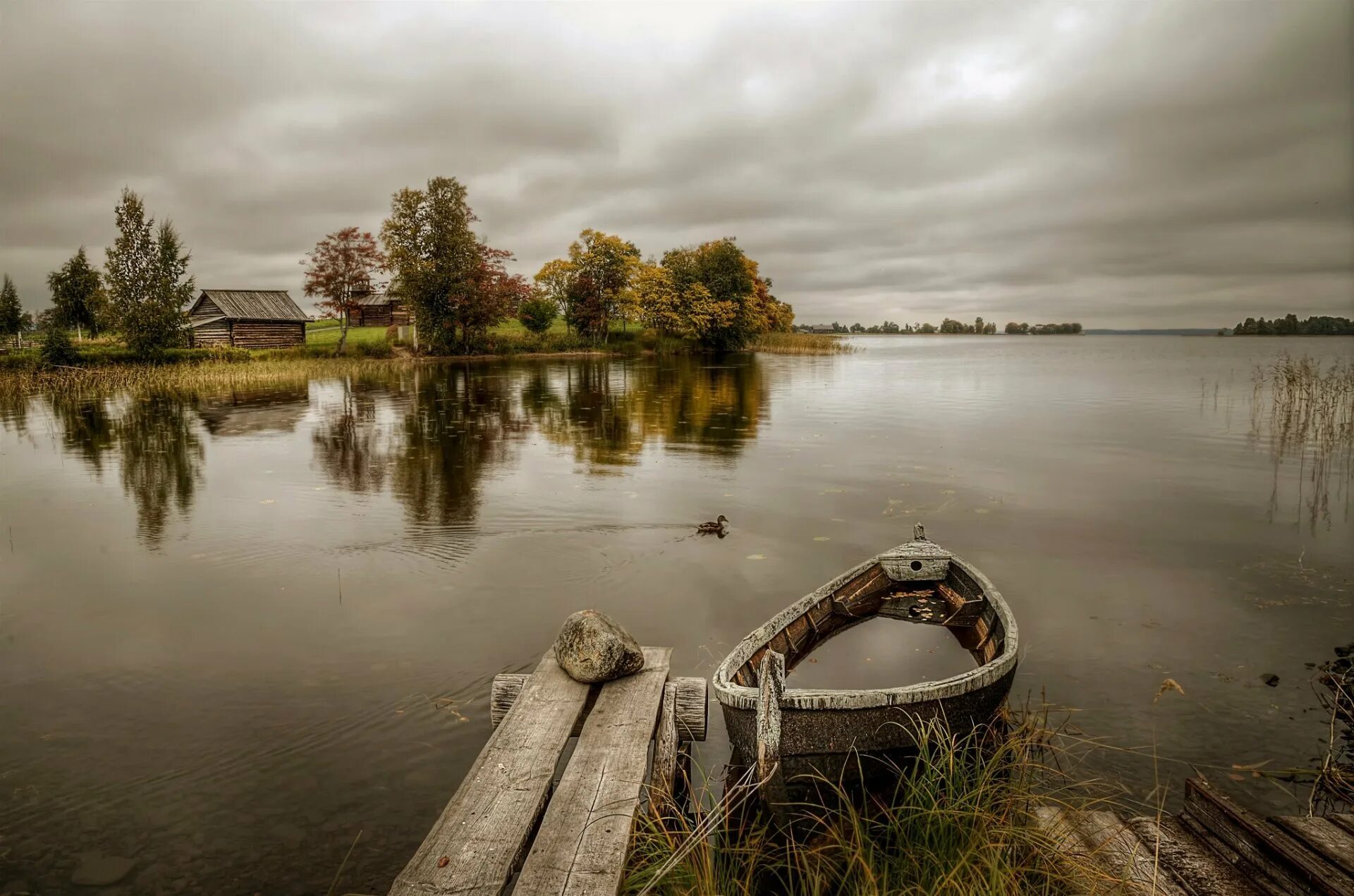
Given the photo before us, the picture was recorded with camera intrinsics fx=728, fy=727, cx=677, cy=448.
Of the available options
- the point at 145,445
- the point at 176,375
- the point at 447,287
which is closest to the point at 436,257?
the point at 447,287

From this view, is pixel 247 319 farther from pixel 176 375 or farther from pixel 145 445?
pixel 145 445

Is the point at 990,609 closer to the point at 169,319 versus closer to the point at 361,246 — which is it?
the point at 169,319

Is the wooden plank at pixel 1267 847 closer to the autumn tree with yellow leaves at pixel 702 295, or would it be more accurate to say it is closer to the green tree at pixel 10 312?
the autumn tree with yellow leaves at pixel 702 295

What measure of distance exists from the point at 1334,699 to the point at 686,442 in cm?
1376

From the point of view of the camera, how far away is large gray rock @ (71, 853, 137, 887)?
3.79 meters

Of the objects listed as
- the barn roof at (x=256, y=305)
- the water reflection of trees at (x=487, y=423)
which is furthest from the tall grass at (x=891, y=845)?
the barn roof at (x=256, y=305)

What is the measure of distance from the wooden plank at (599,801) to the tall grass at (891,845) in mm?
152

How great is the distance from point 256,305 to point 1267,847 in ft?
221

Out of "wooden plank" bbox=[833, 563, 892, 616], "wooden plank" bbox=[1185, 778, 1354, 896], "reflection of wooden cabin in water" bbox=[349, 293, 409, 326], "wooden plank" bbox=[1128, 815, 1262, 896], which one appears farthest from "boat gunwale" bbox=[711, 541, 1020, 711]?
"reflection of wooden cabin in water" bbox=[349, 293, 409, 326]

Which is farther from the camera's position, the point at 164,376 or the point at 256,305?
the point at 256,305

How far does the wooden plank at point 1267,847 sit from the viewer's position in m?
3.19

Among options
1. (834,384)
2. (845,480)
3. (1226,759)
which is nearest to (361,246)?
(834,384)

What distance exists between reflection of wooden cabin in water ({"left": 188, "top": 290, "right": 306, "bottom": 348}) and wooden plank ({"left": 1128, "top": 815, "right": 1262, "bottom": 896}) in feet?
209

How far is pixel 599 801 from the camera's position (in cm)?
375
